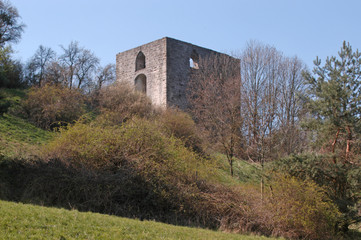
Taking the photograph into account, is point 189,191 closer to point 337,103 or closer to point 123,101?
point 337,103

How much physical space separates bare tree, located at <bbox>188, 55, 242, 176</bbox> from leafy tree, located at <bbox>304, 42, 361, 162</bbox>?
5166mm

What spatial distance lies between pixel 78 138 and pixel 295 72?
57.2ft

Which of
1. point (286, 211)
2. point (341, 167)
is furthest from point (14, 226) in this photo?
point (341, 167)

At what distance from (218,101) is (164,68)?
161 inches

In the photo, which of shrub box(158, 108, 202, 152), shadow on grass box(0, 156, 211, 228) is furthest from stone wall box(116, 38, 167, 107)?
shadow on grass box(0, 156, 211, 228)

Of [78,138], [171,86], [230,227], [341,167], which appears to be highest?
[171,86]

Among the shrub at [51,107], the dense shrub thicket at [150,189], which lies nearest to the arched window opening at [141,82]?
the shrub at [51,107]

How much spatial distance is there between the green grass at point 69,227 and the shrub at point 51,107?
9112mm

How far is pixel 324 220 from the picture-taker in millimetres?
10078

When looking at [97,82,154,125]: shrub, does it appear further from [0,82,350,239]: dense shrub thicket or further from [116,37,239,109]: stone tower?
[0,82,350,239]: dense shrub thicket

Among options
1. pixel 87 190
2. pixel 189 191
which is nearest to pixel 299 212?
pixel 189 191

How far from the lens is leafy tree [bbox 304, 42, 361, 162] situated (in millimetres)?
12297

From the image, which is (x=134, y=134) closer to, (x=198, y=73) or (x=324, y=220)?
(x=324, y=220)

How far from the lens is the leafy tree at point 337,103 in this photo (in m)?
12.3
